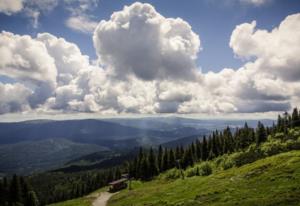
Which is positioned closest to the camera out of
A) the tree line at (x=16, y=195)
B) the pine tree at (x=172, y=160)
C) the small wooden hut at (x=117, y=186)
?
the tree line at (x=16, y=195)

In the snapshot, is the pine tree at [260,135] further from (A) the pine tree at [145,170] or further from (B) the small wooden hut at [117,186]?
(B) the small wooden hut at [117,186]

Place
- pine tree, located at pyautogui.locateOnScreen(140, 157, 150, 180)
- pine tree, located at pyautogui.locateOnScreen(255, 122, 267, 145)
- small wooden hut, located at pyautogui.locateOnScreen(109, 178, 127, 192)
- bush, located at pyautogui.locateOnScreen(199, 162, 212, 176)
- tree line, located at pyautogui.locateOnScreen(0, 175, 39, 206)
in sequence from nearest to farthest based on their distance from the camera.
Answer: bush, located at pyautogui.locateOnScreen(199, 162, 212, 176), tree line, located at pyautogui.locateOnScreen(0, 175, 39, 206), small wooden hut, located at pyautogui.locateOnScreen(109, 178, 127, 192), pine tree, located at pyautogui.locateOnScreen(255, 122, 267, 145), pine tree, located at pyautogui.locateOnScreen(140, 157, 150, 180)

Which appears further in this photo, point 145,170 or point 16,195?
point 145,170

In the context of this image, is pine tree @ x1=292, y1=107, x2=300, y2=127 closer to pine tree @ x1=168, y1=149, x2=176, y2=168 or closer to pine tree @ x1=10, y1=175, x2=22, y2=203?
pine tree @ x1=168, y1=149, x2=176, y2=168

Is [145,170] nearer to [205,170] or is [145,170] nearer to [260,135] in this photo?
[205,170]

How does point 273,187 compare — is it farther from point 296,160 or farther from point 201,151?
point 201,151

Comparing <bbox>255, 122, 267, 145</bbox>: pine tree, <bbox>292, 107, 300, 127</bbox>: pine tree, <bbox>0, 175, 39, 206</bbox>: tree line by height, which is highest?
<bbox>292, 107, 300, 127</bbox>: pine tree

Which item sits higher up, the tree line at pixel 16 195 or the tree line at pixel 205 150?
the tree line at pixel 205 150

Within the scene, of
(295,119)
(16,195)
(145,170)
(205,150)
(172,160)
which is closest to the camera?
(16,195)

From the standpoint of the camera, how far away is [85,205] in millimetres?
80500

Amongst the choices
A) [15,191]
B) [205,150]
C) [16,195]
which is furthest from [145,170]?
[15,191]

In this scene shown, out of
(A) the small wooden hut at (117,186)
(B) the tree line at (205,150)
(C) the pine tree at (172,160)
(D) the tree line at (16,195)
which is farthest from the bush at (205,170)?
(D) the tree line at (16,195)

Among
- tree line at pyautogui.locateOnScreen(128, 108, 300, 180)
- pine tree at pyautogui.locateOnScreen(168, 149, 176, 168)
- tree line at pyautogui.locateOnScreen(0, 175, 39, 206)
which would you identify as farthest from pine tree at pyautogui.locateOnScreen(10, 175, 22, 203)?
pine tree at pyautogui.locateOnScreen(168, 149, 176, 168)

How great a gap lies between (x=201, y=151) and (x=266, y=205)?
101 m
